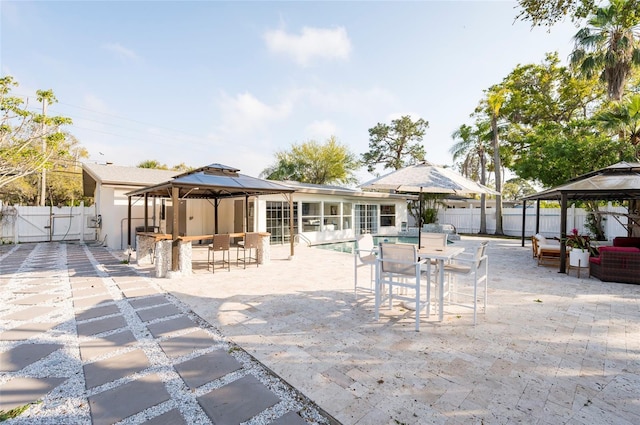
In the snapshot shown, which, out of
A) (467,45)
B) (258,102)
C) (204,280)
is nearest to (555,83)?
(467,45)

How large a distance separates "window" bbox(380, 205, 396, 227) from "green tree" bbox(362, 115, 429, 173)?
30.2ft

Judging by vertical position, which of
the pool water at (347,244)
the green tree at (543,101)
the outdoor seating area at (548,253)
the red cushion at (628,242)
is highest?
the green tree at (543,101)

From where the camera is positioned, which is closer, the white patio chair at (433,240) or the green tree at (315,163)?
the white patio chair at (433,240)

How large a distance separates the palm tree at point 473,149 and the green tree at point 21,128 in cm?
2004

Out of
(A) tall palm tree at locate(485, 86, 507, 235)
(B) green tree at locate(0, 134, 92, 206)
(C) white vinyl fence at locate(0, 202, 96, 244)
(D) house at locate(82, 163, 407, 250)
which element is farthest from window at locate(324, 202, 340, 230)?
(B) green tree at locate(0, 134, 92, 206)

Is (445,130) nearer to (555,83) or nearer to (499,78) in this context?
(499,78)

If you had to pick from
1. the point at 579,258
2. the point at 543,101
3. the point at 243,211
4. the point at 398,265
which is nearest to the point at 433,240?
the point at 398,265

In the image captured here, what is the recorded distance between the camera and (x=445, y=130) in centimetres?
2264

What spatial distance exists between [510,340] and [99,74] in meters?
17.4

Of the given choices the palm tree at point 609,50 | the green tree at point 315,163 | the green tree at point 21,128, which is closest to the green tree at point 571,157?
the palm tree at point 609,50

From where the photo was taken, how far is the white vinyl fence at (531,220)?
1273cm

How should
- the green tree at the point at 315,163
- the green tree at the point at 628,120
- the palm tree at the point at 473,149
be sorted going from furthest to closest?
the green tree at the point at 315,163 < the palm tree at the point at 473,149 < the green tree at the point at 628,120

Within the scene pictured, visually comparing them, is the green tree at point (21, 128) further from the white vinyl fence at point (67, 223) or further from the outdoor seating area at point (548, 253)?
the outdoor seating area at point (548, 253)

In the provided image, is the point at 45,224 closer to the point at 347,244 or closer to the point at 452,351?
the point at 347,244
